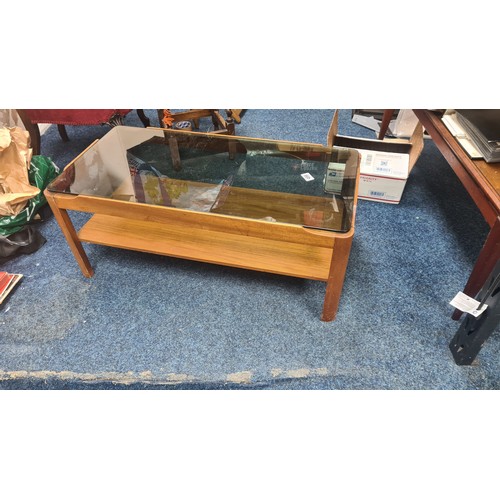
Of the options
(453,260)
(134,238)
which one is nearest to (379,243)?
(453,260)

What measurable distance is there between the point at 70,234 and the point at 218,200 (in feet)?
1.74

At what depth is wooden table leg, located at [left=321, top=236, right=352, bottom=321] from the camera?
0.96 meters

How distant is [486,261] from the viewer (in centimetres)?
98

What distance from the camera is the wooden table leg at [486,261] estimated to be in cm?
93

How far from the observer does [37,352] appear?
1.14 metres

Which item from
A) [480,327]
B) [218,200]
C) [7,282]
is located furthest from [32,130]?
[480,327]

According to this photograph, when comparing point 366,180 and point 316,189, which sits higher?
point 316,189

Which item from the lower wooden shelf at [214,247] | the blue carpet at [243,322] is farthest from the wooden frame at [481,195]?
the lower wooden shelf at [214,247]

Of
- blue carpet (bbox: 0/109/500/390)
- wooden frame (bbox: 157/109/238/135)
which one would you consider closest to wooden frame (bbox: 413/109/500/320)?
blue carpet (bbox: 0/109/500/390)

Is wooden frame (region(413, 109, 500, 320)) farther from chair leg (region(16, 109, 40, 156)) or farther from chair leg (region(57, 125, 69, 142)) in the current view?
chair leg (region(57, 125, 69, 142))

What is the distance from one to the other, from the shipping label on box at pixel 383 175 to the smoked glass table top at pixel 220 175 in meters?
0.32

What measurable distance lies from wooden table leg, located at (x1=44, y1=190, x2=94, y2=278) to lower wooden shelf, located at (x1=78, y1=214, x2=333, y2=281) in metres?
0.04

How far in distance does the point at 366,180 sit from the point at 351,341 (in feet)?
2.66

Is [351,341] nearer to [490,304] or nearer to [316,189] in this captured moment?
[490,304]
